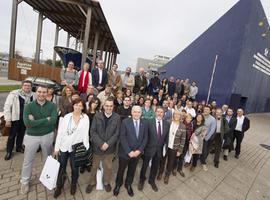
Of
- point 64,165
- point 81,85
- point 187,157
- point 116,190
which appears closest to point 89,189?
point 116,190

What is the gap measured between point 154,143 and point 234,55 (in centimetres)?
1099

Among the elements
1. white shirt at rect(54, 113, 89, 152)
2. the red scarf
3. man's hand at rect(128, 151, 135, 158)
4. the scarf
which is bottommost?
man's hand at rect(128, 151, 135, 158)

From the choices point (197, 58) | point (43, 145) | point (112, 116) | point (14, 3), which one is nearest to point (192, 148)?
point (112, 116)

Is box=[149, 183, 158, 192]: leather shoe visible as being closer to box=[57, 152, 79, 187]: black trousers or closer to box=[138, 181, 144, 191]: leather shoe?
box=[138, 181, 144, 191]: leather shoe

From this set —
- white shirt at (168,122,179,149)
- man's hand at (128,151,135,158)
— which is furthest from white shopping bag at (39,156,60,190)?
white shirt at (168,122,179,149)

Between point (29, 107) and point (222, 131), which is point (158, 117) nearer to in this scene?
point (29, 107)

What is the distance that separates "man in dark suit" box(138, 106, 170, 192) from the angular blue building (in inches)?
384

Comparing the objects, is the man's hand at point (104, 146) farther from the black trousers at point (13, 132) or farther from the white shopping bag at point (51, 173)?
the black trousers at point (13, 132)

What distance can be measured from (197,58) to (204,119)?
444 inches

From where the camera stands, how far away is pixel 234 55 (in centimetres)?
1138

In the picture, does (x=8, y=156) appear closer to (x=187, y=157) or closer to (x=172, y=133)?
(x=172, y=133)

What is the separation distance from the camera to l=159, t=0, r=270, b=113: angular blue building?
11258mm

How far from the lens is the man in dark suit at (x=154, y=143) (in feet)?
10.7

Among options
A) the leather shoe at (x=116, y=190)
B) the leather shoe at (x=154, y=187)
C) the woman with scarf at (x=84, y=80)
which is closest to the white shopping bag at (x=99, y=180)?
the leather shoe at (x=116, y=190)
